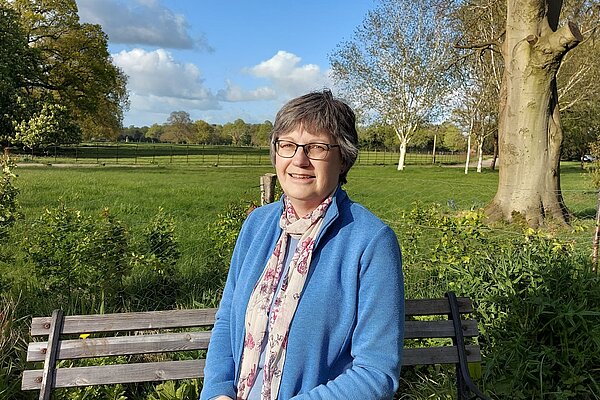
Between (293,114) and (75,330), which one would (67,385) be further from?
(293,114)

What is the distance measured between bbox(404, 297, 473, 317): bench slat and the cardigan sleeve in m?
1.07

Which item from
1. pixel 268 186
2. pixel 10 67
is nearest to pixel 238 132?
pixel 10 67

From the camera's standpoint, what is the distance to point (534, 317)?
11.1ft

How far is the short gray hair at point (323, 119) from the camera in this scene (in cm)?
206

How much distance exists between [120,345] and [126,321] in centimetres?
12

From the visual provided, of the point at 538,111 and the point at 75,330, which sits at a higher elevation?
the point at 538,111

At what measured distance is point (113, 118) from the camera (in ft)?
139

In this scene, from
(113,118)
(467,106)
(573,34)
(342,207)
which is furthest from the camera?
(113,118)

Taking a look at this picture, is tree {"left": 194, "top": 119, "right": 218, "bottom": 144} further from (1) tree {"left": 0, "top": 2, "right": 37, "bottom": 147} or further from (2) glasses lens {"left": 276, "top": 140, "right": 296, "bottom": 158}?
(2) glasses lens {"left": 276, "top": 140, "right": 296, "bottom": 158}

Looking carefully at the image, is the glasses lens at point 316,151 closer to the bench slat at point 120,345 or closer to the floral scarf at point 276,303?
the floral scarf at point 276,303

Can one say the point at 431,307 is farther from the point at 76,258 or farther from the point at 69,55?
the point at 69,55

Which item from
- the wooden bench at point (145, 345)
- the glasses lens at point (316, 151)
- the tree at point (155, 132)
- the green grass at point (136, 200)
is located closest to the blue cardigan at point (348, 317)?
the glasses lens at point (316, 151)

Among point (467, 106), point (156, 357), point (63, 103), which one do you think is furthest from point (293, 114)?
point (63, 103)

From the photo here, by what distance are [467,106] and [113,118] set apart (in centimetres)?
2620
